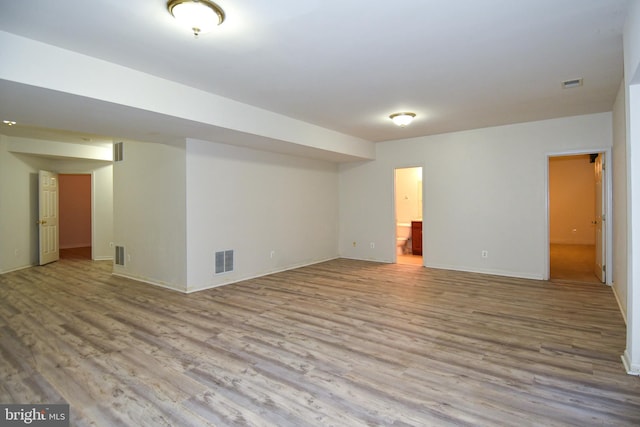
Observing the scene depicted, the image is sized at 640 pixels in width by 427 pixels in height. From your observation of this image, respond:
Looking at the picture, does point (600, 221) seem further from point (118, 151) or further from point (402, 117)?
point (118, 151)

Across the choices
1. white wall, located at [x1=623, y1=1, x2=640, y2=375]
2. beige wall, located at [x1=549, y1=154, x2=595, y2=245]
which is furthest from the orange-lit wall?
beige wall, located at [x1=549, y1=154, x2=595, y2=245]

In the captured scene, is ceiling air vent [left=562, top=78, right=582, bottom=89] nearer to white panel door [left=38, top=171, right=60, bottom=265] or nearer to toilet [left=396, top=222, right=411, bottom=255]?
toilet [left=396, top=222, right=411, bottom=255]

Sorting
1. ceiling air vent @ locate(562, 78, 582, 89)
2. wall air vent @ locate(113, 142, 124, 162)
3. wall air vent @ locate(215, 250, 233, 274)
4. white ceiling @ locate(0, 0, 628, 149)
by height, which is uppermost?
ceiling air vent @ locate(562, 78, 582, 89)

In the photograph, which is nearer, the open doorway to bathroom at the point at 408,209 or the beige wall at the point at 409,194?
the open doorway to bathroom at the point at 408,209

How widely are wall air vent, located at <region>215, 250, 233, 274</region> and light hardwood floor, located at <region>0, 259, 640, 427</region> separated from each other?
0.48 m

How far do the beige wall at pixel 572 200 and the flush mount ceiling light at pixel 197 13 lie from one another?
10.4 m

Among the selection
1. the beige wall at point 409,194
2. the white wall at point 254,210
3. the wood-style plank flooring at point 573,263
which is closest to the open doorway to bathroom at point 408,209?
the beige wall at point 409,194

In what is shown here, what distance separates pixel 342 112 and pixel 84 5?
127 inches

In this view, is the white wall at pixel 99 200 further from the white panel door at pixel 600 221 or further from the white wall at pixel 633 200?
the white panel door at pixel 600 221

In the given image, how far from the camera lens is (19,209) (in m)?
6.72

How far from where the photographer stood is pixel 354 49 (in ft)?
9.60

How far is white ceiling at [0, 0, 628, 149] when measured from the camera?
2.34 meters

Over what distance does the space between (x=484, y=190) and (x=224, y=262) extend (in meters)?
4.65

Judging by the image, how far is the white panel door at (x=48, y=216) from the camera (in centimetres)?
712
